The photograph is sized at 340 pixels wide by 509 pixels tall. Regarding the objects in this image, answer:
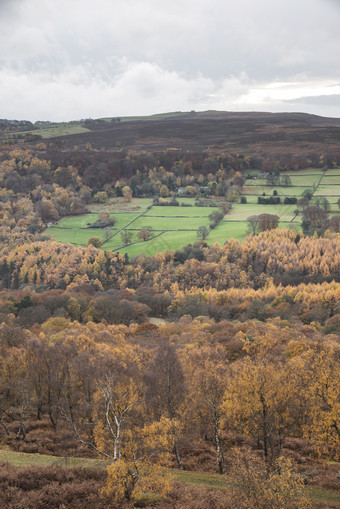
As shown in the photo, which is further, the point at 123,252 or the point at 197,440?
the point at 123,252

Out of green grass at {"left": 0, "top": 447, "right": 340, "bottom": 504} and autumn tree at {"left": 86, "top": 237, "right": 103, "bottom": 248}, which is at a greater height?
green grass at {"left": 0, "top": 447, "right": 340, "bottom": 504}

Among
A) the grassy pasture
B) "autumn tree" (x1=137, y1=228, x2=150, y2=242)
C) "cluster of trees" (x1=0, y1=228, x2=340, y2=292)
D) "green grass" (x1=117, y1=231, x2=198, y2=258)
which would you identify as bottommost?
"cluster of trees" (x1=0, y1=228, x2=340, y2=292)

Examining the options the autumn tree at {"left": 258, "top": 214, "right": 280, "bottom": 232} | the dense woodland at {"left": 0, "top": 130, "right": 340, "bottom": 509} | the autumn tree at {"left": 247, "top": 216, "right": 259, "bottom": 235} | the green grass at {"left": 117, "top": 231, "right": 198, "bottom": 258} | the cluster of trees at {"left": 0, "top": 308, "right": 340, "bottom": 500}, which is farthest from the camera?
the autumn tree at {"left": 258, "top": 214, "right": 280, "bottom": 232}

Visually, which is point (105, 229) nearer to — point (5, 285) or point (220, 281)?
point (5, 285)

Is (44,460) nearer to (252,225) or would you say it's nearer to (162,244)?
(162,244)

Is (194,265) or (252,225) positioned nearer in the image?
(194,265)

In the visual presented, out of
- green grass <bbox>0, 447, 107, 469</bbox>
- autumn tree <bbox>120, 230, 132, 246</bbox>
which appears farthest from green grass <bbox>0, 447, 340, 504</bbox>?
autumn tree <bbox>120, 230, 132, 246</bbox>

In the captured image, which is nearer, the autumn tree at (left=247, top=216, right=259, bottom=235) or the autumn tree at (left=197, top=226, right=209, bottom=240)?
the autumn tree at (left=197, top=226, right=209, bottom=240)

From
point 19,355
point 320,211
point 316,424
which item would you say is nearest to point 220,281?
point 320,211

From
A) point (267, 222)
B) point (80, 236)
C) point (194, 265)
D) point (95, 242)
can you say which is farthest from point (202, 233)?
point (80, 236)

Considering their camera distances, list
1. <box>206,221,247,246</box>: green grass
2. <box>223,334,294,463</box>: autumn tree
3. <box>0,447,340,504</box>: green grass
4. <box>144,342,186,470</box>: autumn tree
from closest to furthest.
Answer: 1. <box>0,447,340,504</box>: green grass
2. <box>223,334,294,463</box>: autumn tree
3. <box>144,342,186,470</box>: autumn tree
4. <box>206,221,247,246</box>: green grass

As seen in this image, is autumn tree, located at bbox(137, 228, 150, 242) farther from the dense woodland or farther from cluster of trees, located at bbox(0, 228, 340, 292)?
the dense woodland
